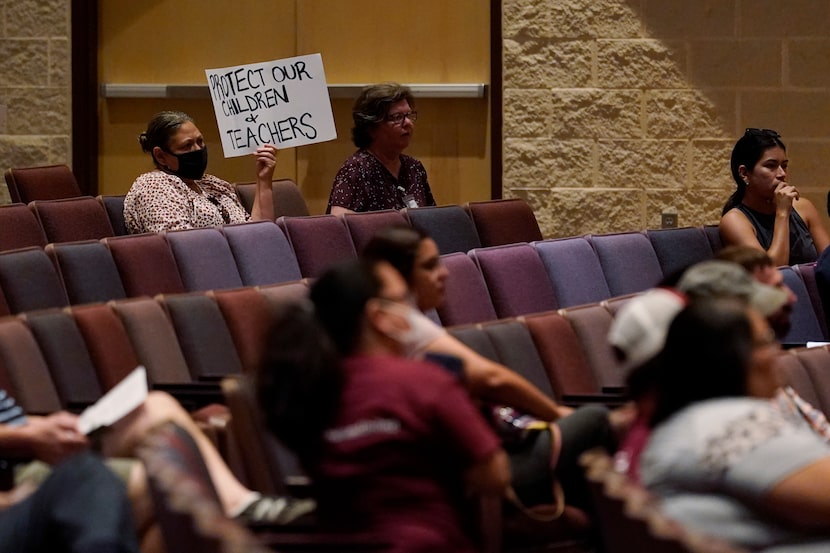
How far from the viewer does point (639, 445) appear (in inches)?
92.5

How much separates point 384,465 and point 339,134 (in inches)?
218

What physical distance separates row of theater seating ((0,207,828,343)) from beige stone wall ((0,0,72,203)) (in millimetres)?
2197

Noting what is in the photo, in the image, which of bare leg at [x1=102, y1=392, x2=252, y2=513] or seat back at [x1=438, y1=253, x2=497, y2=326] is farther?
seat back at [x1=438, y1=253, x2=497, y2=326]

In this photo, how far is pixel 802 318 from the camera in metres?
5.34

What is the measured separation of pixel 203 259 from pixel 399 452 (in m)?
2.63

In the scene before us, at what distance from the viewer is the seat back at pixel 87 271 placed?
434cm

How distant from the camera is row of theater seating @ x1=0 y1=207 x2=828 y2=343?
14.3 ft

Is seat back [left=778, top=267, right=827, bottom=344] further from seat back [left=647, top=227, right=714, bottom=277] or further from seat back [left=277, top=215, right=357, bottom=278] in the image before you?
seat back [left=277, top=215, right=357, bottom=278]

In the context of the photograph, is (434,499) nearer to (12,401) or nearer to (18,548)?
(18,548)

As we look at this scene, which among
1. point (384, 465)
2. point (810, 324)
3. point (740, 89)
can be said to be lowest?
point (810, 324)

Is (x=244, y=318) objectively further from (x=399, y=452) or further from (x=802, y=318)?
(x=802, y=318)

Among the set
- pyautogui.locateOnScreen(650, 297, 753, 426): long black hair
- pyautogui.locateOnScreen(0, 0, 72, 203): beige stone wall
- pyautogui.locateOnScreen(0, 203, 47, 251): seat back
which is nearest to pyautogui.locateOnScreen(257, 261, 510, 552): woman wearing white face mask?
pyautogui.locateOnScreen(650, 297, 753, 426): long black hair

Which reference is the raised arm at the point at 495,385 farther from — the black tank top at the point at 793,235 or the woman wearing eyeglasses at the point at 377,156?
the black tank top at the point at 793,235

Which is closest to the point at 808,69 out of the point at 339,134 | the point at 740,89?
the point at 740,89
